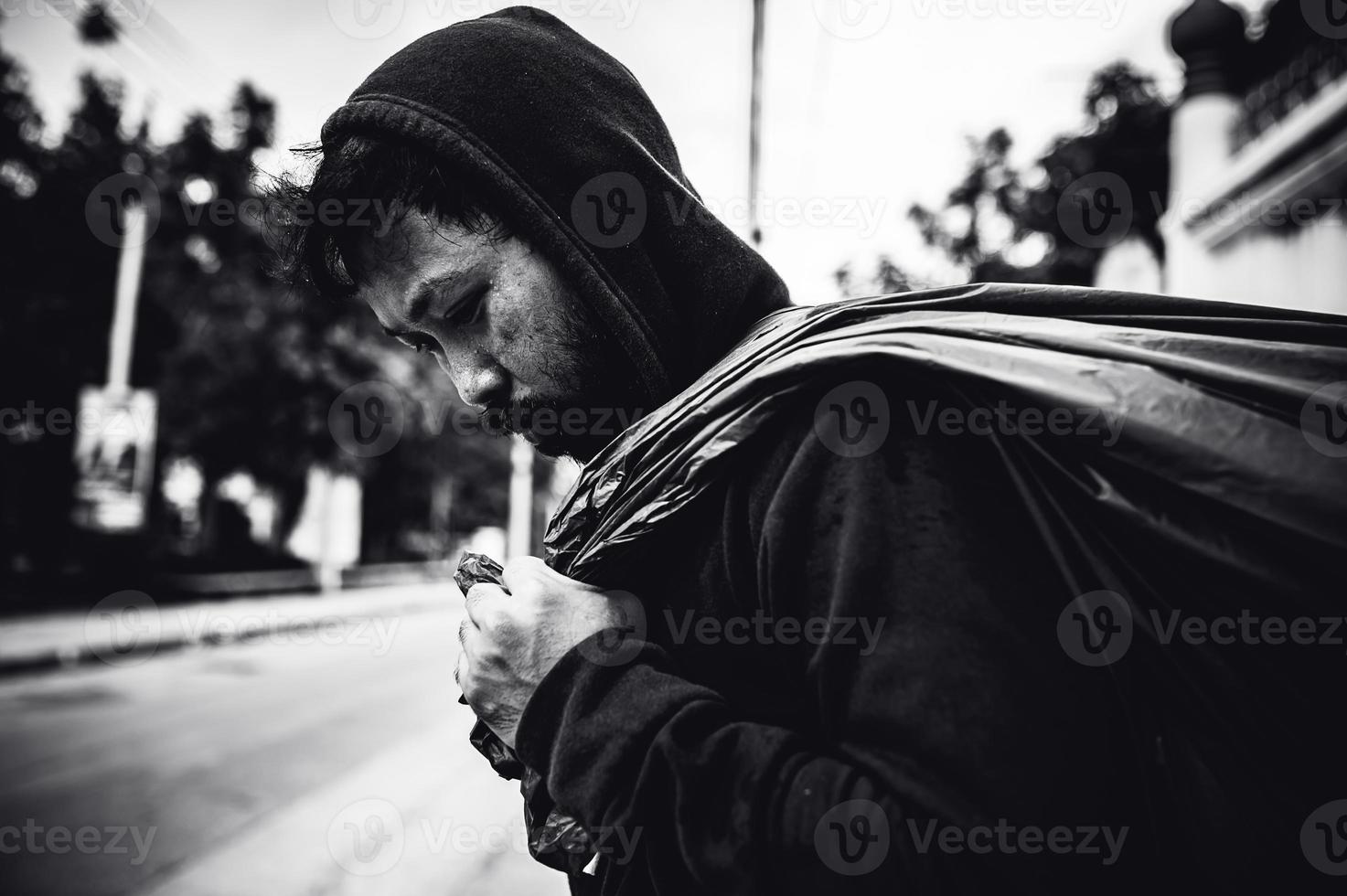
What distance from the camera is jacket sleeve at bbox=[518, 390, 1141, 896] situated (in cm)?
73

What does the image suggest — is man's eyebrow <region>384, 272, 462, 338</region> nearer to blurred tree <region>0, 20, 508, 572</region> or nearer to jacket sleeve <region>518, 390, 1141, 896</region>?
jacket sleeve <region>518, 390, 1141, 896</region>

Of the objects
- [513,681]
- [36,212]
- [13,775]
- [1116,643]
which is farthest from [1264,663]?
[36,212]

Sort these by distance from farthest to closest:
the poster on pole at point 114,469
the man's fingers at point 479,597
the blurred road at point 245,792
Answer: the poster on pole at point 114,469 < the blurred road at point 245,792 < the man's fingers at point 479,597

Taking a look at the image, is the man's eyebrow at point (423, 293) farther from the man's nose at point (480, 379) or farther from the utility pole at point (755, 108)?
the utility pole at point (755, 108)

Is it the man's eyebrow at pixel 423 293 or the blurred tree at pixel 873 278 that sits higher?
the blurred tree at pixel 873 278

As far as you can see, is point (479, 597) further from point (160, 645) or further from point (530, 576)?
point (160, 645)

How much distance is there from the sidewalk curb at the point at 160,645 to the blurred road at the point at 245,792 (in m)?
0.28

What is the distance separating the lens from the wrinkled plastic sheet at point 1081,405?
754 mm

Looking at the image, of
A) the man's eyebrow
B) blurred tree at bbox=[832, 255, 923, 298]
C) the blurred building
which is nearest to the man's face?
the man's eyebrow

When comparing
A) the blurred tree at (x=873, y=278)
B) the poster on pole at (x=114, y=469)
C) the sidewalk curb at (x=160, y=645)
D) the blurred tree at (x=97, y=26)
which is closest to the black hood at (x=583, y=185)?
the blurred tree at (x=97, y=26)

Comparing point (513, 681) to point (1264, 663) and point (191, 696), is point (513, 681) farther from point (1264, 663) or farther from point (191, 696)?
point (191, 696)

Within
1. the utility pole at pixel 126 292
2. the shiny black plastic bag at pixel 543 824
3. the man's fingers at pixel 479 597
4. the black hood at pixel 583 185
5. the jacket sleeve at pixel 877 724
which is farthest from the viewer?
the utility pole at pixel 126 292

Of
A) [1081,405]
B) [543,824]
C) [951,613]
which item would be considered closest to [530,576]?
[543,824]

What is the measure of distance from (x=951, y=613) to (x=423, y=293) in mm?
977
